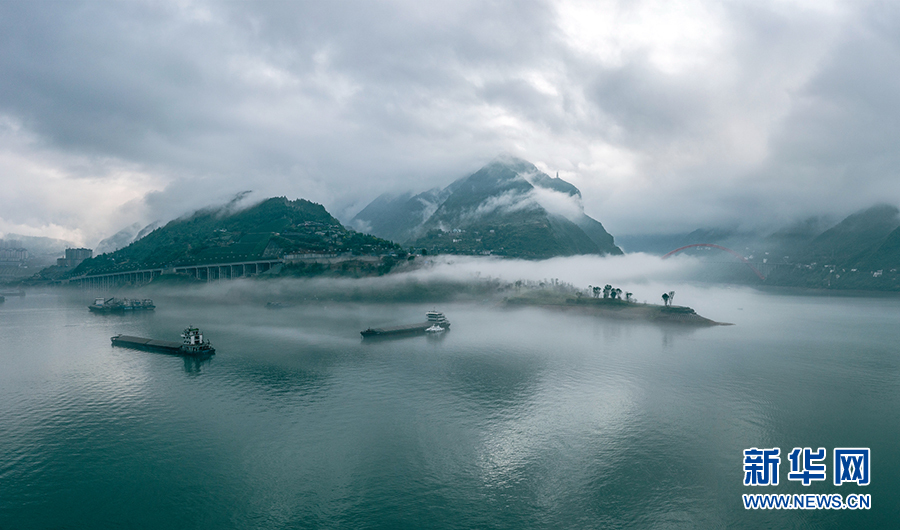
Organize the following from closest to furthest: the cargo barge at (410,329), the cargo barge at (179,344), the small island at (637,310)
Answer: the cargo barge at (179,344)
the cargo barge at (410,329)
the small island at (637,310)

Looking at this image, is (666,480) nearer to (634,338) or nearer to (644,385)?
Result: (644,385)

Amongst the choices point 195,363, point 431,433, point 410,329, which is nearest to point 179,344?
point 195,363

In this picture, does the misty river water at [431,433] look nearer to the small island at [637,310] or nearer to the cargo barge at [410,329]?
the cargo barge at [410,329]

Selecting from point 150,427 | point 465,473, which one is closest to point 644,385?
point 465,473

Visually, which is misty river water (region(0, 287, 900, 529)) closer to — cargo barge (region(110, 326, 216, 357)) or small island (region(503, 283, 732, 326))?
cargo barge (region(110, 326, 216, 357))

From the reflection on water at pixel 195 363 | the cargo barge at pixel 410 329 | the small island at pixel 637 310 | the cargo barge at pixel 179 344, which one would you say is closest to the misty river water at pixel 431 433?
the reflection on water at pixel 195 363

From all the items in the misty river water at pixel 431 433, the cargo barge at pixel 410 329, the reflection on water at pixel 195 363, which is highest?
the cargo barge at pixel 410 329
